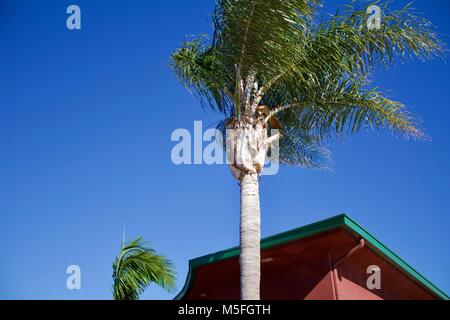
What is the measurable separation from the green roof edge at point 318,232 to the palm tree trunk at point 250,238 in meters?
1.93

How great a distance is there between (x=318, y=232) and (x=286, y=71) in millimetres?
3241

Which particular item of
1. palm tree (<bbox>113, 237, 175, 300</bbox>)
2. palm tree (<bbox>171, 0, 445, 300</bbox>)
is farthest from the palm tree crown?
palm tree (<bbox>113, 237, 175, 300</bbox>)

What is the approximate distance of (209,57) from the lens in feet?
38.2

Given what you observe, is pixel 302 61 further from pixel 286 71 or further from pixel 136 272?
pixel 136 272

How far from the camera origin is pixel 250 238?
9508 mm

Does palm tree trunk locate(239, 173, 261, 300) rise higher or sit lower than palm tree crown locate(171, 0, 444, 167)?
lower

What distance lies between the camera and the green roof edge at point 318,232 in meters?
11.1

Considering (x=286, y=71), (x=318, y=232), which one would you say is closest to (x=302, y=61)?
(x=286, y=71)

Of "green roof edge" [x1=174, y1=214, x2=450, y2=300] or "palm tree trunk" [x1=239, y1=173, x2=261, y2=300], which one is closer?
"palm tree trunk" [x1=239, y1=173, x2=261, y2=300]

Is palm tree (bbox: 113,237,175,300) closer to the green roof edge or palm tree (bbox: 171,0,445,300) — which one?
the green roof edge

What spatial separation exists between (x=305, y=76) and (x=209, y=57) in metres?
2.01

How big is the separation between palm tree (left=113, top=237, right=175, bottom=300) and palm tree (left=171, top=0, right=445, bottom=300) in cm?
410

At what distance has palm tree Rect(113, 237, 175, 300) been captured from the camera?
13180mm
